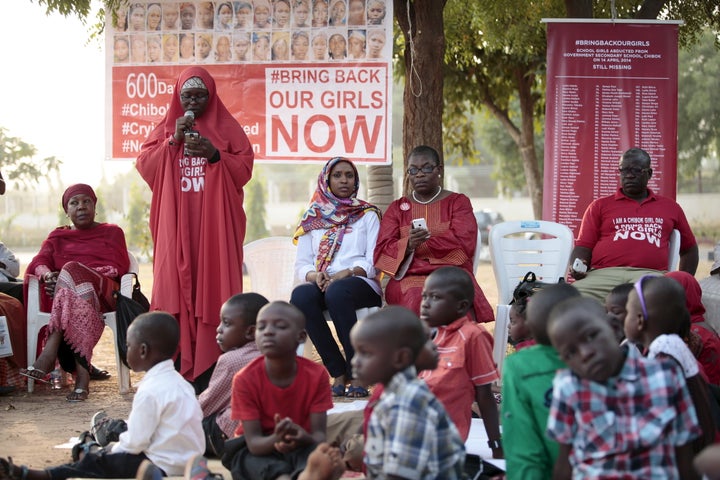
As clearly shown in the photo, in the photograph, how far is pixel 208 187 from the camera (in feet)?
21.2

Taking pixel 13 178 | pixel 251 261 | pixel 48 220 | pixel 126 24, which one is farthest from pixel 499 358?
pixel 48 220

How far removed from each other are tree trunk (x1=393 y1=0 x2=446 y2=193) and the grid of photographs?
472mm

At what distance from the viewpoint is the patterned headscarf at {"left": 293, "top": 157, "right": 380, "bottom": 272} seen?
21.8 feet

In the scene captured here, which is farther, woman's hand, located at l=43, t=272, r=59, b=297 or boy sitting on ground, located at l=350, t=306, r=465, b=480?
woman's hand, located at l=43, t=272, r=59, b=297

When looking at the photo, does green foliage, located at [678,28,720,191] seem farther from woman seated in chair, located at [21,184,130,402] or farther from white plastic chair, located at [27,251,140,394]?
white plastic chair, located at [27,251,140,394]

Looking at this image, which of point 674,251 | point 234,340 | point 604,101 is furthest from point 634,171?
point 234,340

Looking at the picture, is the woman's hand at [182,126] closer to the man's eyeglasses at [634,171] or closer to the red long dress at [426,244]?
the red long dress at [426,244]

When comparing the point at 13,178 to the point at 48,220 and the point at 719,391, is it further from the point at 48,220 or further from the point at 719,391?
the point at 719,391

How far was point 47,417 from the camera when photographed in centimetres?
597

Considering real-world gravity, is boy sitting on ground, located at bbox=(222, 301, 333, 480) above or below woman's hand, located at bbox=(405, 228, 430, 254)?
below

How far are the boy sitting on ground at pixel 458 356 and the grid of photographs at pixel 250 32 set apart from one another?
11.8ft

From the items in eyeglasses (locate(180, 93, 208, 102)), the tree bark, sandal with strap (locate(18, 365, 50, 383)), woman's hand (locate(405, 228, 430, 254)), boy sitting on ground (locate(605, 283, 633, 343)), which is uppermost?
the tree bark

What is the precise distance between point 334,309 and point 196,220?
44.6 inches

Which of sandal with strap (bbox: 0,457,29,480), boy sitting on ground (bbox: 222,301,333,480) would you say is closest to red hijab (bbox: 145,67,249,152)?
boy sitting on ground (bbox: 222,301,333,480)
